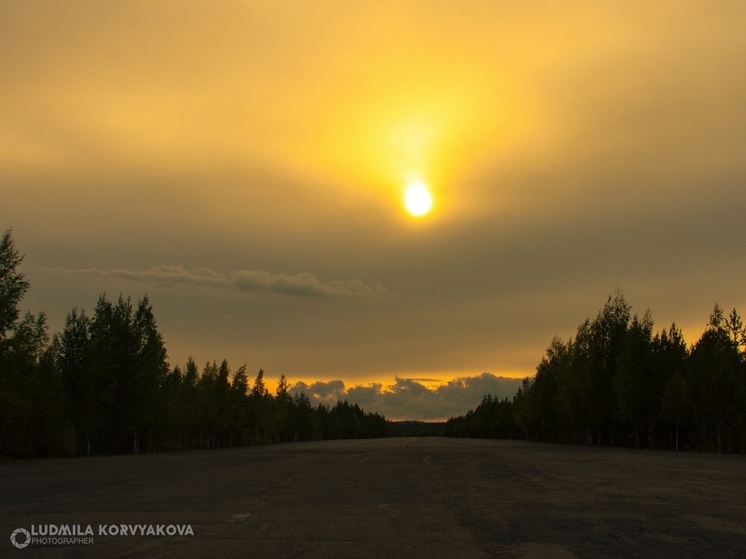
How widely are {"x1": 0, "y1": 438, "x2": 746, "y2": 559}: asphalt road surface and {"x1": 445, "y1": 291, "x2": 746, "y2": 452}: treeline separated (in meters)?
30.2

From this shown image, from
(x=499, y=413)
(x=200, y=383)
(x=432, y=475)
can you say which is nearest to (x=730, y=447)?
(x=432, y=475)

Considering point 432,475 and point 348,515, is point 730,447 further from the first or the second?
point 348,515

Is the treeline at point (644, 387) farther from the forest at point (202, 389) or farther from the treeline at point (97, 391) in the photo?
the treeline at point (97, 391)

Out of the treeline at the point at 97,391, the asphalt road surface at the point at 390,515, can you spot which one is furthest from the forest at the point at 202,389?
the asphalt road surface at the point at 390,515

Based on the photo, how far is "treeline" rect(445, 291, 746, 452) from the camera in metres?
49.5

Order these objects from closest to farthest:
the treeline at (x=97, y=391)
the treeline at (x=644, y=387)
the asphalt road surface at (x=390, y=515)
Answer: the asphalt road surface at (x=390, y=515) → the treeline at (x=97, y=391) → the treeline at (x=644, y=387)

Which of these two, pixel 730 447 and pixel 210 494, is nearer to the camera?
pixel 210 494

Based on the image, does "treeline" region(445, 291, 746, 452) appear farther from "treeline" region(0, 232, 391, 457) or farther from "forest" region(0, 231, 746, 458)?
"treeline" region(0, 232, 391, 457)

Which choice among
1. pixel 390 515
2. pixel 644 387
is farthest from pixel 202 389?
pixel 390 515

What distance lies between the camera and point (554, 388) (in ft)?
298

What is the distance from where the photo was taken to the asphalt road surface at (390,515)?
378 inches

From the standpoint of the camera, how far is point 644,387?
5944 cm

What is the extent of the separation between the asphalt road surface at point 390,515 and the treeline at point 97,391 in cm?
2309

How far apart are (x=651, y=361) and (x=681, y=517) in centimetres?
5361
